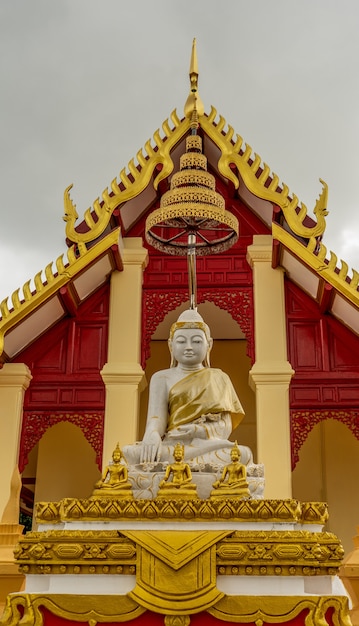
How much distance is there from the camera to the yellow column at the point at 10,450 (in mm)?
5891

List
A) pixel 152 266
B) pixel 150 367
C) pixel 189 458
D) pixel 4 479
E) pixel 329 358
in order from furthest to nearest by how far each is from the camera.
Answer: pixel 150 367, pixel 152 266, pixel 329 358, pixel 4 479, pixel 189 458

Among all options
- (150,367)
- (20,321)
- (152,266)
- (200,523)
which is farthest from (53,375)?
(200,523)

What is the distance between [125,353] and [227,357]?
220 centimetres

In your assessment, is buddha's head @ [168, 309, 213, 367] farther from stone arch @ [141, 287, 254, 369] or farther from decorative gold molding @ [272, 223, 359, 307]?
stone arch @ [141, 287, 254, 369]

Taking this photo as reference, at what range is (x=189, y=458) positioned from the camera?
3713mm

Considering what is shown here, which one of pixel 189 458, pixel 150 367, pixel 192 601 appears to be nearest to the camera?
pixel 192 601

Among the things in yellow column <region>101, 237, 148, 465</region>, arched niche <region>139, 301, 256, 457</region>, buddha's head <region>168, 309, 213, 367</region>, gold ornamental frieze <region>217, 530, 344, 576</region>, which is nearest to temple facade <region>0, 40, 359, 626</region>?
yellow column <region>101, 237, 148, 465</region>

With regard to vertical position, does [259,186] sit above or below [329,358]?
above

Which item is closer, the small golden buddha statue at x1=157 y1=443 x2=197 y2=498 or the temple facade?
the small golden buddha statue at x1=157 y1=443 x2=197 y2=498

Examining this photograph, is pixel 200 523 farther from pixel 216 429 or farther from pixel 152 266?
pixel 152 266

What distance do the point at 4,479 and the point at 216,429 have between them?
122 inches

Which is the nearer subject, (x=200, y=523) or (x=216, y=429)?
(x=200, y=523)

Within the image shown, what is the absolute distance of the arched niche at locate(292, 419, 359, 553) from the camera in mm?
7402

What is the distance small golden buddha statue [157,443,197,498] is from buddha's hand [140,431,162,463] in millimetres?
308
